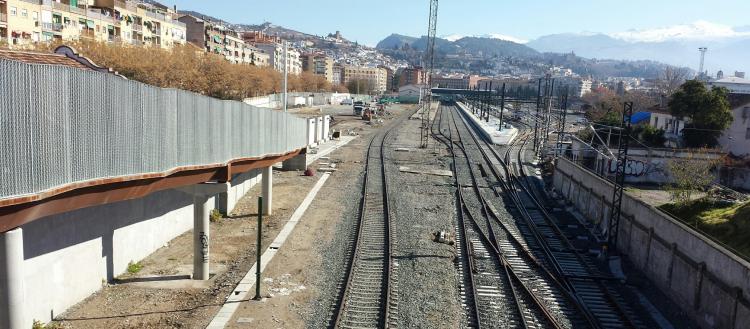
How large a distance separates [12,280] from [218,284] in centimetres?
553

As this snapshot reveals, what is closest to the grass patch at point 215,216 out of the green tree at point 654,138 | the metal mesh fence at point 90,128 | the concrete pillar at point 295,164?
the metal mesh fence at point 90,128

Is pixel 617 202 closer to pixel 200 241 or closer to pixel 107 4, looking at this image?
pixel 200 241

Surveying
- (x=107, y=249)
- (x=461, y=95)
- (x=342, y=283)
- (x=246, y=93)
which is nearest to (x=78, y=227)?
(x=107, y=249)

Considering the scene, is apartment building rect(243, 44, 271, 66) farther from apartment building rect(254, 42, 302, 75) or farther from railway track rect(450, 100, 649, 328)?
railway track rect(450, 100, 649, 328)

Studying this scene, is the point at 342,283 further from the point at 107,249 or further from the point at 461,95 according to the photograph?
the point at 461,95

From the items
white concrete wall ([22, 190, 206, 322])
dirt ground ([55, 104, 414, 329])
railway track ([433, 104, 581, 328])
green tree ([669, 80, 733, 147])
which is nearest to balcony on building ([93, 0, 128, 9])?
dirt ground ([55, 104, 414, 329])

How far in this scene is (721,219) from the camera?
17.9 meters

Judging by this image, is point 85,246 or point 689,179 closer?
point 85,246

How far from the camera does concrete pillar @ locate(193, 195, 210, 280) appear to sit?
13938 mm

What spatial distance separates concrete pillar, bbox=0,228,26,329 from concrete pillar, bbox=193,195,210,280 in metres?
5.06

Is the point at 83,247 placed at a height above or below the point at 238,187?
above

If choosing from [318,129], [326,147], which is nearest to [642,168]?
[326,147]

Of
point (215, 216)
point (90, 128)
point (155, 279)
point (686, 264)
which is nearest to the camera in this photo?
point (90, 128)

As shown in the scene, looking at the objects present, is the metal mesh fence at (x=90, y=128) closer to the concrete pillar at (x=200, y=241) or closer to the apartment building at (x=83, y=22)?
the concrete pillar at (x=200, y=241)
